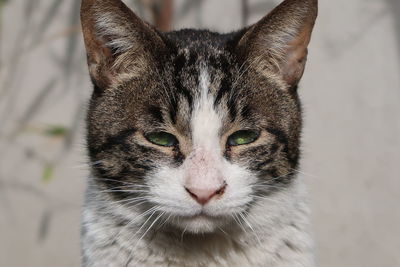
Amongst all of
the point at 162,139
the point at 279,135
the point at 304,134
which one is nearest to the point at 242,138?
the point at 279,135

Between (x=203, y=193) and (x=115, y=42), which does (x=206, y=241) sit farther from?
(x=115, y=42)

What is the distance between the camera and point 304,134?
345 centimetres

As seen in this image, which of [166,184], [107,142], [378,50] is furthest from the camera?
[378,50]

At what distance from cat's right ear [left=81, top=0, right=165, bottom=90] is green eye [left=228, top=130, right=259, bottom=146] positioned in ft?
1.26

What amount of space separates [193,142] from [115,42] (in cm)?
46

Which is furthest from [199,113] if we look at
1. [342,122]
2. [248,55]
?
[342,122]

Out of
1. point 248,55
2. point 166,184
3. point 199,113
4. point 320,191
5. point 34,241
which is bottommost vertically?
point 34,241

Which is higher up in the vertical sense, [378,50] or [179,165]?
[378,50]

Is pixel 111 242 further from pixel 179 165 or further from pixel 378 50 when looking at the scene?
pixel 378 50

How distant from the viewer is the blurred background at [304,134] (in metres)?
3.81

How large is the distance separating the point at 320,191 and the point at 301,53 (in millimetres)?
1725

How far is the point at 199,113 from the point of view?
2.17 meters

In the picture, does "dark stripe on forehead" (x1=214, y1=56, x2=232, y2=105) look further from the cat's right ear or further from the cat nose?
the cat nose

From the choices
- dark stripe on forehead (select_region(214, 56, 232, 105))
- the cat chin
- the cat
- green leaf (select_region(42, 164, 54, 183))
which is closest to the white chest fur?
the cat
